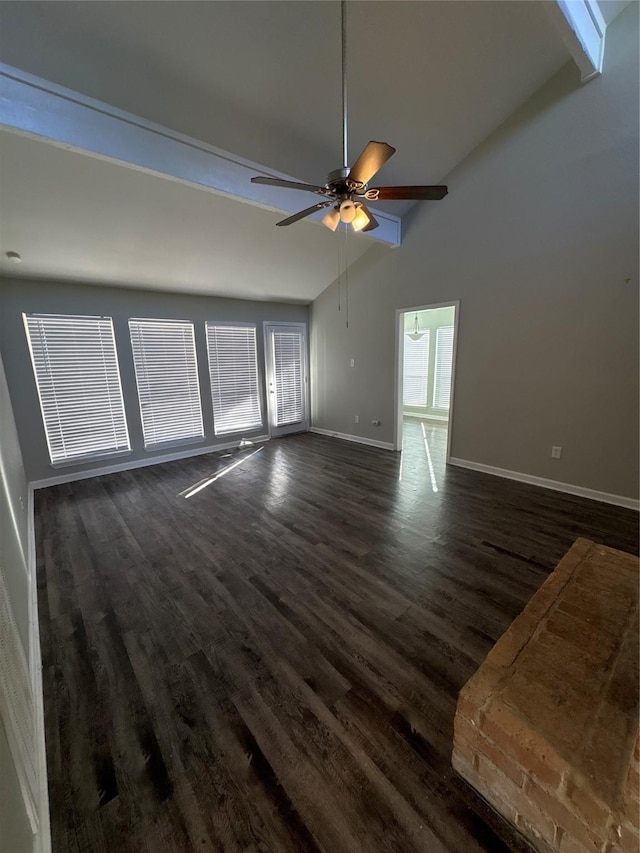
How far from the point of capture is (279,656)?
5.42 ft

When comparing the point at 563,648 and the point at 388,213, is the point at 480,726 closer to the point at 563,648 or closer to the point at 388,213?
the point at 563,648

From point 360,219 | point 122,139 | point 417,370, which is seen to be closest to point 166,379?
point 122,139

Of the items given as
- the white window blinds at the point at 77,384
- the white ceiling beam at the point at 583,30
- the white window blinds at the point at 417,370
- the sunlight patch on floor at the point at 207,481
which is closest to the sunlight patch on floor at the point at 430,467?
the white window blinds at the point at 417,370

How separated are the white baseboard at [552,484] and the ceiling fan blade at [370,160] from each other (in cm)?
342

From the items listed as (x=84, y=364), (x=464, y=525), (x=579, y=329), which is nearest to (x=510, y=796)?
(x=464, y=525)

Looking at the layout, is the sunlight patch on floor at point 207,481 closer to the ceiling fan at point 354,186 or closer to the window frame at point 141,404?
the window frame at point 141,404

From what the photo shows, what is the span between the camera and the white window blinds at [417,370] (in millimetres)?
→ 7367

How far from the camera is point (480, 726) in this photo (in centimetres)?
109

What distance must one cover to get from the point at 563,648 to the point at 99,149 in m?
3.96

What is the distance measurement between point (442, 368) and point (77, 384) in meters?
6.52

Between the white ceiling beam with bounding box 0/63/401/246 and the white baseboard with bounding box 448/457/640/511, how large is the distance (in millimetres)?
3705

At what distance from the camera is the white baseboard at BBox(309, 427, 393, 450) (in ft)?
17.3

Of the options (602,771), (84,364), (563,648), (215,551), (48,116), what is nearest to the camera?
(602,771)

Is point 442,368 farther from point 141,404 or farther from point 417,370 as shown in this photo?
point 141,404
